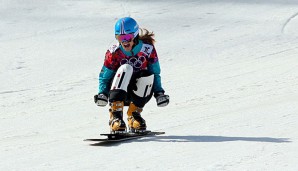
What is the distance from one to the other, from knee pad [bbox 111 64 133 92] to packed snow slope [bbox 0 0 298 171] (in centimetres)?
Answer: 59

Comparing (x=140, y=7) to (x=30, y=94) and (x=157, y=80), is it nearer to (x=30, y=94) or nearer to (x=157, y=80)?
(x=30, y=94)

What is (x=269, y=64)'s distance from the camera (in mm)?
12555

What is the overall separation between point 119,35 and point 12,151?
1.52m

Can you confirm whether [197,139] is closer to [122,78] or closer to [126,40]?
[122,78]

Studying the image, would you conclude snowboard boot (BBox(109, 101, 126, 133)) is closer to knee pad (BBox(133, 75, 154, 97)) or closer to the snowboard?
the snowboard

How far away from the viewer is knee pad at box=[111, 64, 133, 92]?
7.43 meters

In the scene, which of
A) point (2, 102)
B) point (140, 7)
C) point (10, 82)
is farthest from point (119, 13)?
point (2, 102)

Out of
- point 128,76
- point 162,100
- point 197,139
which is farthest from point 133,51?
point 197,139

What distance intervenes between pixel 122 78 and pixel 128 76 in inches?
2.7

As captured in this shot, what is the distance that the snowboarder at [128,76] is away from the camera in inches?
294

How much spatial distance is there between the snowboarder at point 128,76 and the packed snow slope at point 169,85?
1.31ft

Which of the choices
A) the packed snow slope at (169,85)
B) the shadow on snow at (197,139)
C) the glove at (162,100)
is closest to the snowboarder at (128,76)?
the glove at (162,100)

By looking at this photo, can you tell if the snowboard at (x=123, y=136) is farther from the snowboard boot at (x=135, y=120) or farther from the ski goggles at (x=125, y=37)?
the ski goggles at (x=125, y=37)

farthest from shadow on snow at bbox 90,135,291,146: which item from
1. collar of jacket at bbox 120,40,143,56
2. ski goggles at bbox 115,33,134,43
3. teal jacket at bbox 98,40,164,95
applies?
ski goggles at bbox 115,33,134,43
